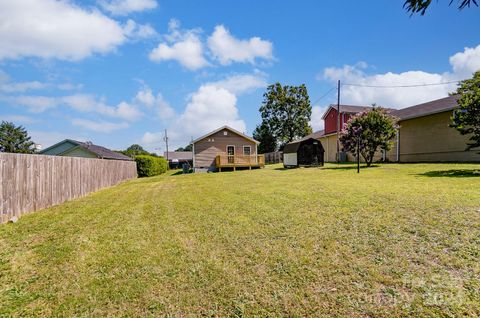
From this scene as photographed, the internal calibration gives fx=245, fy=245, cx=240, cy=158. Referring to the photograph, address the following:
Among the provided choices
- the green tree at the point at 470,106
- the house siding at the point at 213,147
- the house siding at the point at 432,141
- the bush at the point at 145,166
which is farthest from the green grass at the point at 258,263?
the house siding at the point at 213,147

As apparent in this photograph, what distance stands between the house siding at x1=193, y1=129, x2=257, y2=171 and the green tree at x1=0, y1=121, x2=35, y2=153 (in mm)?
34154

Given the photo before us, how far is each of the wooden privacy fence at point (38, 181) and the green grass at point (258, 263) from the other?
3.15ft

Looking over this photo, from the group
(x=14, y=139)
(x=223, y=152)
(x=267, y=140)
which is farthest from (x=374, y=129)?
(x=14, y=139)

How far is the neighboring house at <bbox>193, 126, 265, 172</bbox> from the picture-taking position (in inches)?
853

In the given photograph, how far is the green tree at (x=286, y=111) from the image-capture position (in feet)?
137

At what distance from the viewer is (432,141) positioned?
15.9 metres

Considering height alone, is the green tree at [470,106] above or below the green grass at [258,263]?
above

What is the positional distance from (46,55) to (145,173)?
12.5 meters

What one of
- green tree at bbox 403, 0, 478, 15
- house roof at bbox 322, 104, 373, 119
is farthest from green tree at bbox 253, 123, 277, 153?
green tree at bbox 403, 0, 478, 15

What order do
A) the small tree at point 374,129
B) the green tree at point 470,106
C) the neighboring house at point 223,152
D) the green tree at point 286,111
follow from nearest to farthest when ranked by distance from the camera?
the green tree at point 470,106 → the small tree at point 374,129 → the neighboring house at point 223,152 → the green tree at point 286,111

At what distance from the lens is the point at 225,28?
11.3 metres

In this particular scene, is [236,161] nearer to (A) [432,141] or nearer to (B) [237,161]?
(B) [237,161]

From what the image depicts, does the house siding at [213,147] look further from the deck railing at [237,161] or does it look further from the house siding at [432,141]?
the house siding at [432,141]

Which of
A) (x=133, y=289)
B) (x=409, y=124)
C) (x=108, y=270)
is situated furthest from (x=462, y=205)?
(x=409, y=124)
